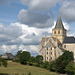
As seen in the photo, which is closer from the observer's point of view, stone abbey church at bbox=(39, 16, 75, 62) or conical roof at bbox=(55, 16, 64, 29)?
stone abbey church at bbox=(39, 16, 75, 62)

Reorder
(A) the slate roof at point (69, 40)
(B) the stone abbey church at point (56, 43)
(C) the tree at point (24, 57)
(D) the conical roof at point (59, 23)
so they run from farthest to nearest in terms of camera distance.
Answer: (D) the conical roof at point (59, 23)
(A) the slate roof at point (69, 40)
(B) the stone abbey church at point (56, 43)
(C) the tree at point (24, 57)

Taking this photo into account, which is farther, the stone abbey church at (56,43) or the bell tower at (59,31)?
the bell tower at (59,31)

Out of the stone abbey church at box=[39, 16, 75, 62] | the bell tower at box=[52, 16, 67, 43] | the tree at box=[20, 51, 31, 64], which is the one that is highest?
the bell tower at box=[52, 16, 67, 43]

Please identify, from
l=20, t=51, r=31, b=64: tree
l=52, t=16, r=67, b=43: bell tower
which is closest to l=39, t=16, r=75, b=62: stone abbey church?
l=52, t=16, r=67, b=43: bell tower

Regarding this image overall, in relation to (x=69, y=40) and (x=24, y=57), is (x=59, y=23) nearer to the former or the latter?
(x=69, y=40)

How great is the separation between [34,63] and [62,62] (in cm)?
1932

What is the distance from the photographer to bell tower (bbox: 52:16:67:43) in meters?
113

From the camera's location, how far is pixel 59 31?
373ft

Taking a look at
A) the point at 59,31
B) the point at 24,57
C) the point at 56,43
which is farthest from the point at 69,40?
the point at 24,57

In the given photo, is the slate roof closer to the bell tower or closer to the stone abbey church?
the stone abbey church

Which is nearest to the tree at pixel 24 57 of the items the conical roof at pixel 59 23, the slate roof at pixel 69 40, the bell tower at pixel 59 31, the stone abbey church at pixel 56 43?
the stone abbey church at pixel 56 43

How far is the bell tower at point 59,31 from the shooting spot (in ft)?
372

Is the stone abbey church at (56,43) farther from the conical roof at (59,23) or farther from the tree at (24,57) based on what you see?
the tree at (24,57)

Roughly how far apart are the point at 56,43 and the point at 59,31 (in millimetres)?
8918
